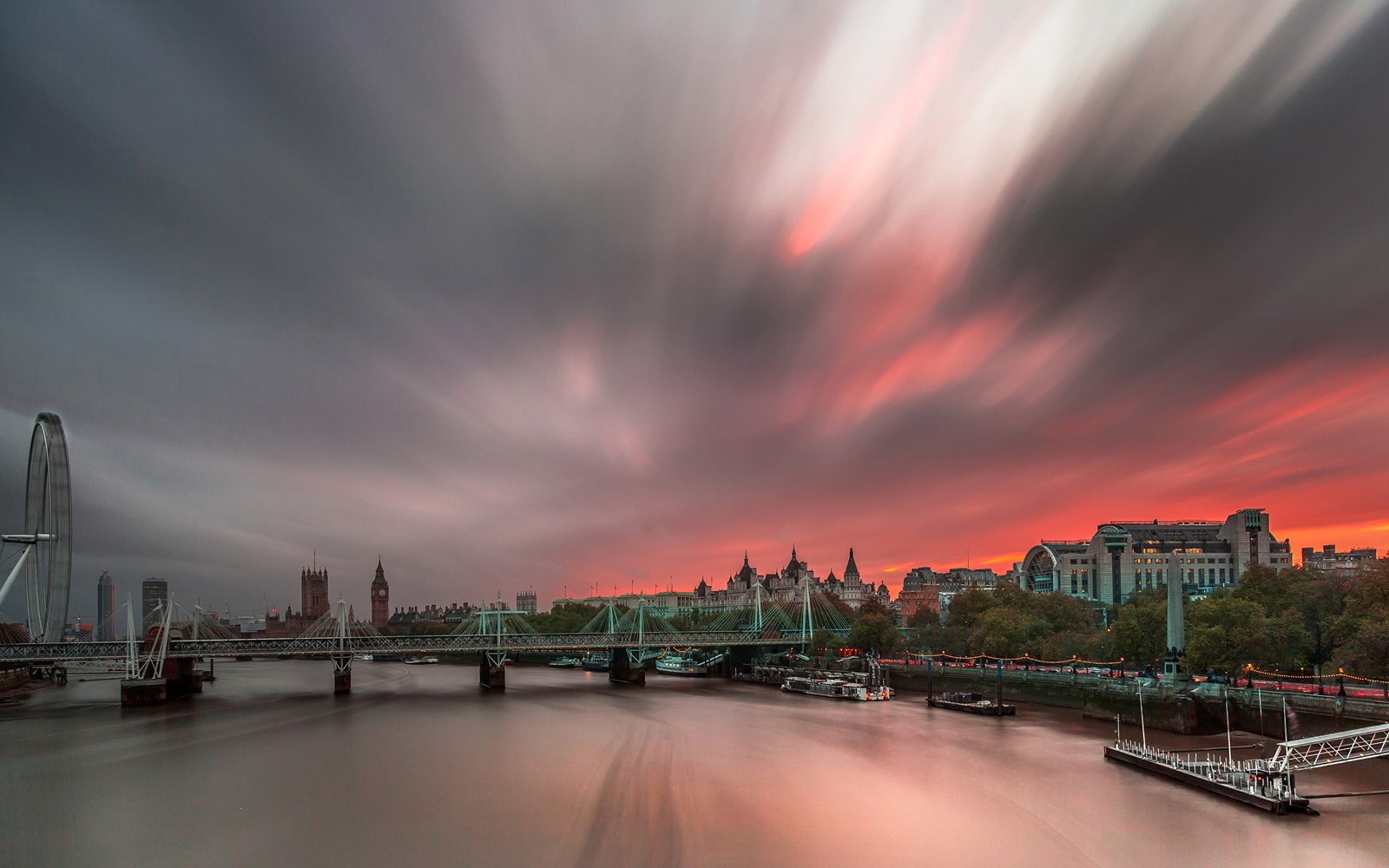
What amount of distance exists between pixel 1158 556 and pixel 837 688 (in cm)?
9055

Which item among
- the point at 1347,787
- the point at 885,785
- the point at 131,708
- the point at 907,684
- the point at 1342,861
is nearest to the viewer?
the point at 1342,861

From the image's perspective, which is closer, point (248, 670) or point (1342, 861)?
point (1342, 861)

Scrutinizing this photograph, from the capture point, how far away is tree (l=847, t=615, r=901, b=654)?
87.5m

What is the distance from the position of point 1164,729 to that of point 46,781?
174 feet

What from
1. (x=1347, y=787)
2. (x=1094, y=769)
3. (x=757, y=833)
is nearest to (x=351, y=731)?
(x=757, y=833)

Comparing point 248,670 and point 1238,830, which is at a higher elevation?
point 1238,830

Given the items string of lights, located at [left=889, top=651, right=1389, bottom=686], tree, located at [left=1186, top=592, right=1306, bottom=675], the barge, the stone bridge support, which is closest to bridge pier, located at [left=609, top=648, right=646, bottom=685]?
the stone bridge support

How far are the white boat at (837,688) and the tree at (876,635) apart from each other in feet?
40.4

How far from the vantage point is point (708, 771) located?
122 feet

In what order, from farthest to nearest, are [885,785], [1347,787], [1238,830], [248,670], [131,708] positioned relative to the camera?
[248,670]
[131,708]
[885,785]
[1347,787]
[1238,830]

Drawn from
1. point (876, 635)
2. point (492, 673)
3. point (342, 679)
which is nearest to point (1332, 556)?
point (876, 635)

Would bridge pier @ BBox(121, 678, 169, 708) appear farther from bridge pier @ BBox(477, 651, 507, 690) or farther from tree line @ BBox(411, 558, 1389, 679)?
tree line @ BBox(411, 558, 1389, 679)

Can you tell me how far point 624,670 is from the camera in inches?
3452

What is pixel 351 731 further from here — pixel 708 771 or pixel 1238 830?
pixel 1238 830
